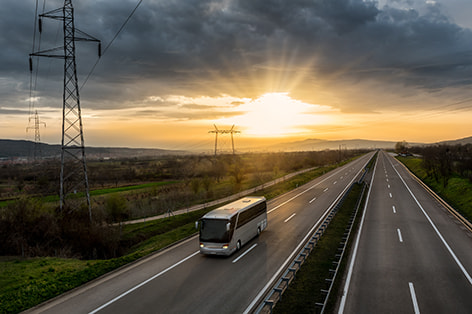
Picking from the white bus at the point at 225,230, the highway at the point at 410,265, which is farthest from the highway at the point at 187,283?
the highway at the point at 410,265

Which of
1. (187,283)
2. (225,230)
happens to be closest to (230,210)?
(225,230)

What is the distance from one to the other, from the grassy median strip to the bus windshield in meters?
5.26

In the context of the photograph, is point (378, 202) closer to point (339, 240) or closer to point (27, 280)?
point (339, 240)

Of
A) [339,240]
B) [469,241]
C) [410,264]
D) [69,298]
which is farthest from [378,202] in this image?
[69,298]

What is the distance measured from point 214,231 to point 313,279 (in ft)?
22.8

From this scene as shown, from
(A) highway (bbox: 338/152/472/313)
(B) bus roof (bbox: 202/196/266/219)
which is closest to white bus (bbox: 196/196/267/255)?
(B) bus roof (bbox: 202/196/266/219)

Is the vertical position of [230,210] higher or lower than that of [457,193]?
higher

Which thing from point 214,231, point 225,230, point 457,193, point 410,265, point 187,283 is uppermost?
point 225,230

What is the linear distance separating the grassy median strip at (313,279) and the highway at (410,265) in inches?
A: 45.5

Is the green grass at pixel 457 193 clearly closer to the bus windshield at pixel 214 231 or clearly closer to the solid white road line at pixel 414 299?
the solid white road line at pixel 414 299

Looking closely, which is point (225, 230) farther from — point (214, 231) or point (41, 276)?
point (41, 276)

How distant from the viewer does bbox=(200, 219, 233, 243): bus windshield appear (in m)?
18.7

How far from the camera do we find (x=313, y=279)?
14891 mm

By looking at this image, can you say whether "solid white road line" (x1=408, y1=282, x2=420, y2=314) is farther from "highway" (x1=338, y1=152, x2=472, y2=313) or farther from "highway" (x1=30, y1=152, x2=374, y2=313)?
"highway" (x1=30, y1=152, x2=374, y2=313)
